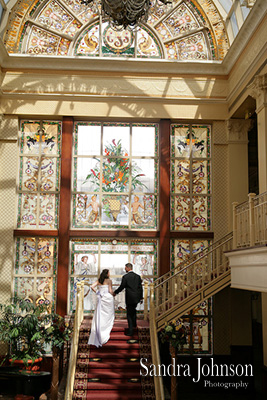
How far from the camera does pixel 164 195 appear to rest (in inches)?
620

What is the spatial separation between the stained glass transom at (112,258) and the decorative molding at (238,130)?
4313 millimetres

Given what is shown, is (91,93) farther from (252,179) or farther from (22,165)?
(252,179)

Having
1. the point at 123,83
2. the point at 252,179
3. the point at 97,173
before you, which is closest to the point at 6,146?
the point at 97,173

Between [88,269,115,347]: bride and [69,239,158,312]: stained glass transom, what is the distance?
315 centimetres

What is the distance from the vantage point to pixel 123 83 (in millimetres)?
15961

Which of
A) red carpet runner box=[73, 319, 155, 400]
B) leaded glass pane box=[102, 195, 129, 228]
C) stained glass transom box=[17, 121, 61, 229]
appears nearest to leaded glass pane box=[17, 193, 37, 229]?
stained glass transom box=[17, 121, 61, 229]

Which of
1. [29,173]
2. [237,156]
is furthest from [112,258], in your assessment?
[237,156]

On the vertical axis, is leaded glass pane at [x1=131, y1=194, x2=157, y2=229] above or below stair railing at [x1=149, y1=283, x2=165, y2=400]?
above

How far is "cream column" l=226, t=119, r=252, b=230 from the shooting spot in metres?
15.7

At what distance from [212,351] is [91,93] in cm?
915

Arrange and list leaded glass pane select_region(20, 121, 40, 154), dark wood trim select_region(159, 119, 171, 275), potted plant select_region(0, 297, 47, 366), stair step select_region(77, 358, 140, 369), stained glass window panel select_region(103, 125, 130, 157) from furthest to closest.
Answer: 1. stained glass window panel select_region(103, 125, 130, 157)
2. leaded glass pane select_region(20, 121, 40, 154)
3. dark wood trim select_region(159, 119, 171, 275)
4. potted plant select_region(0, 297, 47, 366)
5. stair step select_region(77, 358, 140, 369)

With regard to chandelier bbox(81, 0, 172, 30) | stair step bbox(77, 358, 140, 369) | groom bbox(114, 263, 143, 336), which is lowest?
stair step bbox(77, 358, 140, 369)

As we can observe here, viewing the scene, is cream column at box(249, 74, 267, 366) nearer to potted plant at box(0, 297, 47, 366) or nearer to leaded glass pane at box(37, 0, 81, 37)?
potted plant at box(0, 297, 47, 366)

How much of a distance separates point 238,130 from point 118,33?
525 centimetres
